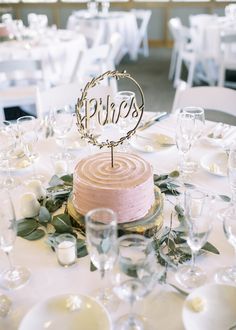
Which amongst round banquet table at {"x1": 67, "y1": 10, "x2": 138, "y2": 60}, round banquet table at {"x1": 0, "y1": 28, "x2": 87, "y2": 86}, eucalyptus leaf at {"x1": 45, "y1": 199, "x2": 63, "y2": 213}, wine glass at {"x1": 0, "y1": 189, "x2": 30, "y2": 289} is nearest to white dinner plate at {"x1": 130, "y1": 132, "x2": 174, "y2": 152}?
eucalyptus leaf at {"x1": 45, "y1": 199, "x2": 63, "y2": 213}

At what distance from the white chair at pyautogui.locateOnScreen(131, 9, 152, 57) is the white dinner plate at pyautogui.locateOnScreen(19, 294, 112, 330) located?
6251 mm

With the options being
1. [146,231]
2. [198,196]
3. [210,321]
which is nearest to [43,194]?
[146,231]

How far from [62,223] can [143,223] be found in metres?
0.24

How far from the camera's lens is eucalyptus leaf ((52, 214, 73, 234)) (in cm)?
112

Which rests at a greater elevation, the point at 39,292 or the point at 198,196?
the point at 198,196

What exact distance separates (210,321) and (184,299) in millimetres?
84

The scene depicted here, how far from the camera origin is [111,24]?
575 centimetres

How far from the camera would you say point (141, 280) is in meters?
0.79

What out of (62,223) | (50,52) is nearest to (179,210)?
(62,223)

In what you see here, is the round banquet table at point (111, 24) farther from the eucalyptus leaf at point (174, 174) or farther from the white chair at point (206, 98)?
the eucalyptus leaf at point (174, 174)

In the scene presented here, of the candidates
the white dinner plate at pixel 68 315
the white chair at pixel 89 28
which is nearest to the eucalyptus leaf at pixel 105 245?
the white dinner plate at pixel 68 315

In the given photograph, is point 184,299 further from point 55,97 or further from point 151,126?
point 55,97

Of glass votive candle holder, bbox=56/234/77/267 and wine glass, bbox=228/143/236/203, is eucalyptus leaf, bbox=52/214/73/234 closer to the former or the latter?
glass votive candle holder, bbox=56/234/77/267

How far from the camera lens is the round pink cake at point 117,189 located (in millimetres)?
1086
